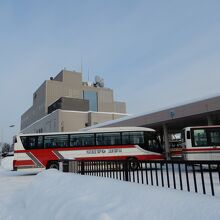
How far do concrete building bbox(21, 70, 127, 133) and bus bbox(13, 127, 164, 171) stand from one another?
38730mm

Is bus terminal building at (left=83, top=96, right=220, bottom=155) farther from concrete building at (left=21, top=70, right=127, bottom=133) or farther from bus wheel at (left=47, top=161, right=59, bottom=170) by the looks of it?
concrete building at (left=21, top=70, right=127, bottom=133)

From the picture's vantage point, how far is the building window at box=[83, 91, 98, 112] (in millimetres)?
90688

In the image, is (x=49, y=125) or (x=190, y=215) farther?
(x=49, y=125)

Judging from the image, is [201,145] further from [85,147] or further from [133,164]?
[133,164]

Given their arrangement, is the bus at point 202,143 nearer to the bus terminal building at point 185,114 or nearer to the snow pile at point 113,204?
the bus terminal building at point 185,114

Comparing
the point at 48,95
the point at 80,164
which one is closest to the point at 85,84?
the point at 48,95

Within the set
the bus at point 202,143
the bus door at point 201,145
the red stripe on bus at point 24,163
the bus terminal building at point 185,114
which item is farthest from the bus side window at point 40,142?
the bus terminal building at point 185,114

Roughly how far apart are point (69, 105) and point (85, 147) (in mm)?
51594

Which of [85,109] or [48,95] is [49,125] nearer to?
[85,109]

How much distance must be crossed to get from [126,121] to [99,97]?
2495 inches

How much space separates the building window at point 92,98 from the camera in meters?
90.7

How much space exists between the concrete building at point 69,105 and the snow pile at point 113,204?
52.3 meters

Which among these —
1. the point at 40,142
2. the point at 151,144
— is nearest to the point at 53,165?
the point at 40,142

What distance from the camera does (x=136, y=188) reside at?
4770 mm
